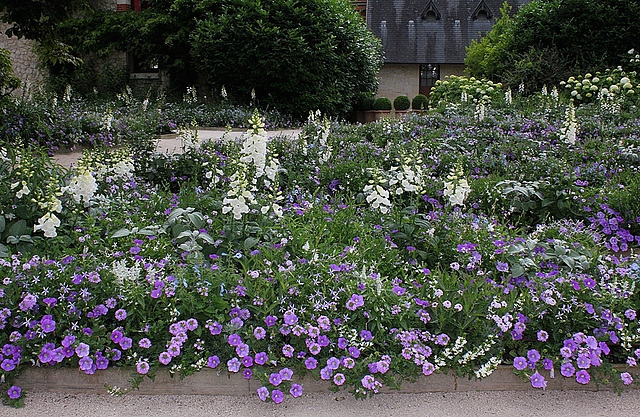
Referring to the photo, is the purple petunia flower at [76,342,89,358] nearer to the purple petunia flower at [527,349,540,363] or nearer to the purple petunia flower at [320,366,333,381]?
the purple petunia flower at [320,366,333,381]

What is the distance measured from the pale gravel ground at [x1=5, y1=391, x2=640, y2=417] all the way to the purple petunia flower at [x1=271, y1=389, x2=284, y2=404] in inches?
3.7

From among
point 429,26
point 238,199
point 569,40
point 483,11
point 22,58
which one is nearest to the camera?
point 238,199

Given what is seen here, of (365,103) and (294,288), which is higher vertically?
(365,103)

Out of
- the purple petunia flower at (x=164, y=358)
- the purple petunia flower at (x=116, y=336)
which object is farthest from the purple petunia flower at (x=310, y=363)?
the purple petunia flower at (x=116, y=336)

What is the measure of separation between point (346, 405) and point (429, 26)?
2440 centimetres

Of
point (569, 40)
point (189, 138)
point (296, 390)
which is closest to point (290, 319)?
point (296, 390)

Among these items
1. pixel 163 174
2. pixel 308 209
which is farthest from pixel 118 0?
pixel 308 209

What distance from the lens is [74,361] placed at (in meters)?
2.34

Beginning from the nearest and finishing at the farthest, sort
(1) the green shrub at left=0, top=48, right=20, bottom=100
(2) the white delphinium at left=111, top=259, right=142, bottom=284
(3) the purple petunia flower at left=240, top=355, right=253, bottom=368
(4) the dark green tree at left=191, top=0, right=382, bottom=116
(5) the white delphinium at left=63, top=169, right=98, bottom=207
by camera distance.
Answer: (3) the purple petunia flower at left=240, top=355, right=253, bottom=368
(2) the white delphinium at left=111, top=259, right=142, bottom=284
(5) the white delphinium at left=63, top=169, right=98, bottom=207
(1) the green shrub at left=0, top=48, right=20, bottom=100
(4) the dark green tree at left=191, top=0, right=382, bottom=116

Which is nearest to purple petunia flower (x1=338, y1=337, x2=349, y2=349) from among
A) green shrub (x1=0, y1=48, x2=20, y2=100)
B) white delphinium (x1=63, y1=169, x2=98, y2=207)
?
white delphinium (x1=63, y1=169, x2=98, y2=207)

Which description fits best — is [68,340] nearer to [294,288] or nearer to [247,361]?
[247,361]

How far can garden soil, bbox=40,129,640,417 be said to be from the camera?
2.28 meters

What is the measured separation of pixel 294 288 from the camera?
2.55 metres

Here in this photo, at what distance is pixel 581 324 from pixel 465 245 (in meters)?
0.70
